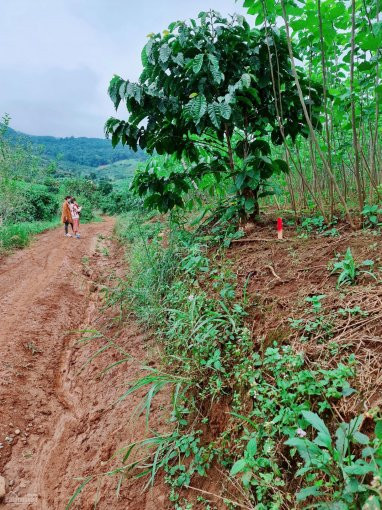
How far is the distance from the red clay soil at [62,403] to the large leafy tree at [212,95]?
6.18 ft

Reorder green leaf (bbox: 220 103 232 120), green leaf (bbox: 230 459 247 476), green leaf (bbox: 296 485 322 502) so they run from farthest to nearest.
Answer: green leaf (bbox: 220 103 232 120)
green leaf (bbox: 230 459 247 476)
green leaf (bbox: 296 485 322 502)

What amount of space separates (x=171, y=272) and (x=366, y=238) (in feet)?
6.64

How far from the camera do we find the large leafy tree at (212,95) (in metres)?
2.81

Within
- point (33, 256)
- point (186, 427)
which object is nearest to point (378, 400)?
point (186, 427)

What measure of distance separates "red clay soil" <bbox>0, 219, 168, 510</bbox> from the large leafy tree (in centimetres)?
188

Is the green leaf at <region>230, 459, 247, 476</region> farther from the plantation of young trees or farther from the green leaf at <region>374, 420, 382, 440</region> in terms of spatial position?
the green leaf at <region>374, 420, 382, 440</region>

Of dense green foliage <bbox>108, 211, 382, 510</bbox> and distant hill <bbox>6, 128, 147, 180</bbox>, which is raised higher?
distant hill <bbox>6, 128, 147, 180</bbox>

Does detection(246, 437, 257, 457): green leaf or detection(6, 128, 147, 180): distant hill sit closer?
detection(246, 437, 257, 457): green leaf

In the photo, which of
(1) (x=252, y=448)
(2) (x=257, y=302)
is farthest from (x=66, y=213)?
(1) (x=252, y=448)

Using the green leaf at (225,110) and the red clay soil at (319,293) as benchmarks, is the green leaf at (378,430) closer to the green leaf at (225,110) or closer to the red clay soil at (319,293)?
the red clay soil at (319,293)

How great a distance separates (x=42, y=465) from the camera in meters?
2.26

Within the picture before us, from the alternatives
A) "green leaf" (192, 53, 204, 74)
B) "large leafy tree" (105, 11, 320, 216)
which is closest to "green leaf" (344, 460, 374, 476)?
"large leafy tree" (105, 11, 320, 216)

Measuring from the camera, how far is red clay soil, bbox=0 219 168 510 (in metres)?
2.02

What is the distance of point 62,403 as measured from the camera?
9.37 ft
